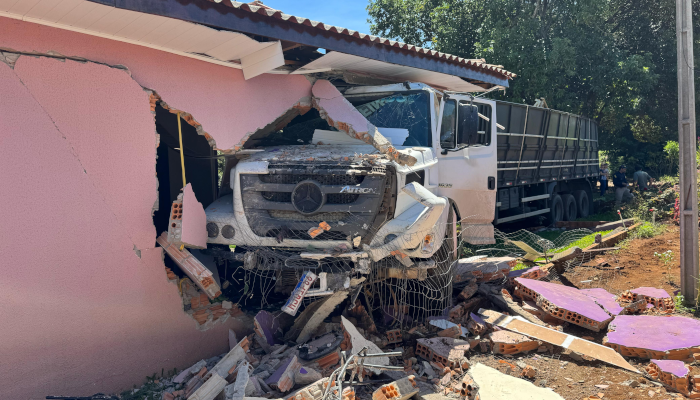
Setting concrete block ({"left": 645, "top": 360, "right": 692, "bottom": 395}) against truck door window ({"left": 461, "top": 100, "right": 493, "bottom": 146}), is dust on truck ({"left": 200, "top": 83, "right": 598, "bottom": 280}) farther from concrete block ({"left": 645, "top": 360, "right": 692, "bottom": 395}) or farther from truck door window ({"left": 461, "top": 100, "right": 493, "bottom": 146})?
concrete block ({"left": 645, "top": 360, "right": 692, "bottom": 395})

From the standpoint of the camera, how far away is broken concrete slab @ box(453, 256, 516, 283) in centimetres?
694

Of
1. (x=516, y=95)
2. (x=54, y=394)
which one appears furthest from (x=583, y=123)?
(x=54, y=394)

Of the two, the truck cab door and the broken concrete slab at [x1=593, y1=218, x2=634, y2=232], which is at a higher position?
the truck cab door

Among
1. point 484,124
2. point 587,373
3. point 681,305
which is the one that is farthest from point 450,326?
point 484,124

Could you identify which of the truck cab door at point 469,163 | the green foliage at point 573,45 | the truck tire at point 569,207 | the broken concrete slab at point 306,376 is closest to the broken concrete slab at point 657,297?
the truck cab door at point 469,163

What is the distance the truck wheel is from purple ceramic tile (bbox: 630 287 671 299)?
28.3 feet

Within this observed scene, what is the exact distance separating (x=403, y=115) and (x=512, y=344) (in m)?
2.82

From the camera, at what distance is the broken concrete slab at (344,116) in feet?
18.5

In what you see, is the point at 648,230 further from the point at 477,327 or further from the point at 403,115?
the point at 403,115

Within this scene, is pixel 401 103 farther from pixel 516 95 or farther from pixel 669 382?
pixel 516 95

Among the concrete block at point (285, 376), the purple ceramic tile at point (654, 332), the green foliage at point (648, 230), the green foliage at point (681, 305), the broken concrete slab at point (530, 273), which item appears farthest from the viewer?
the green foliage at point (648, 230)

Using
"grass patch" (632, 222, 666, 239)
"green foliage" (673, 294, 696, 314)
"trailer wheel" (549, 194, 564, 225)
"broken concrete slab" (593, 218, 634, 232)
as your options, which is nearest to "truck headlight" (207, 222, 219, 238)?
"green foliage" (673, 294, 696, 314)

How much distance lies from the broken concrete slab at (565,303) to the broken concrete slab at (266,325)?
3003 mm

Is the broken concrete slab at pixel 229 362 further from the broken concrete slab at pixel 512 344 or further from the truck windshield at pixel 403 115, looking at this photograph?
the truck windshield at pixel 403 115
